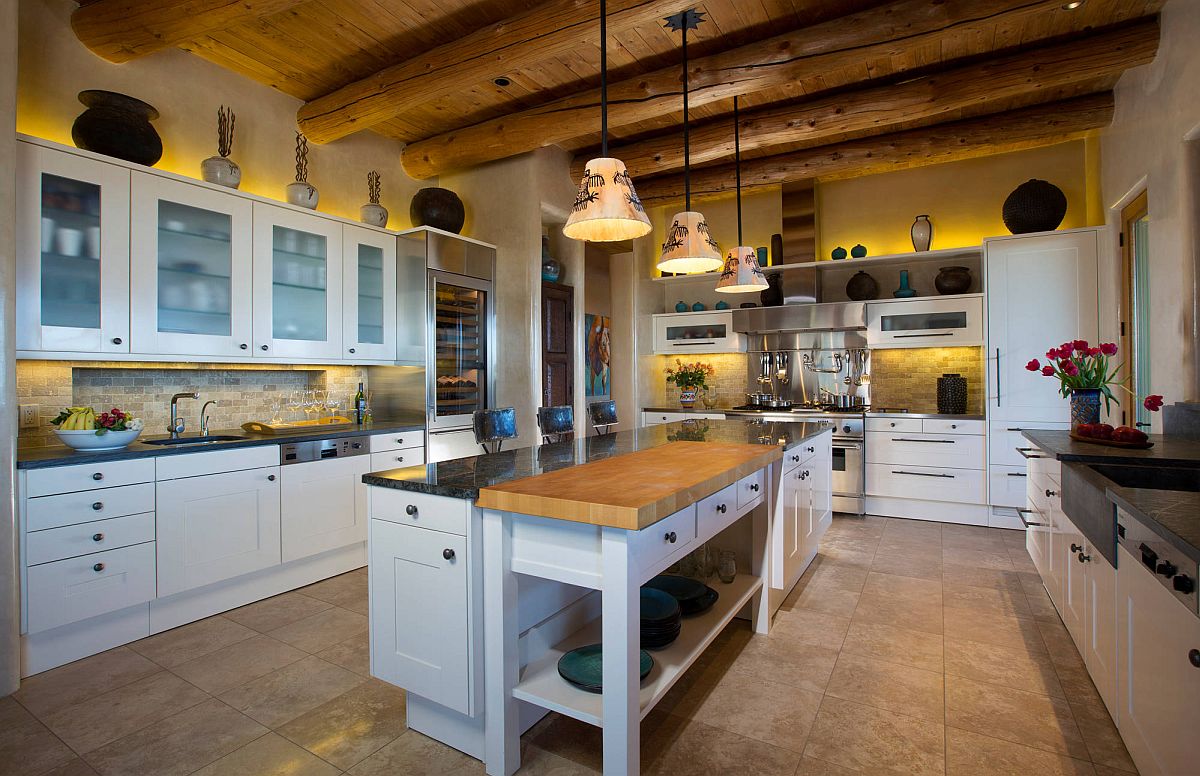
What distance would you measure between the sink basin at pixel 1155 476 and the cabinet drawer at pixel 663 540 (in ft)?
5.62

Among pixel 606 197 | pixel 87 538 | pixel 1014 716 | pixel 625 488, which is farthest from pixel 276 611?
pixel 1014 716

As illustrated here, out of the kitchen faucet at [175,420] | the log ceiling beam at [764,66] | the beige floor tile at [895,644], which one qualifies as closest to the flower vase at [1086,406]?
the beige floor tile at [895,644]

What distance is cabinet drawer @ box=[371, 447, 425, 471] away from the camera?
13.3 feet

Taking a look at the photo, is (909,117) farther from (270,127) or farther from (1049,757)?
(270,127)

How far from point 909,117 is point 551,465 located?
3922mm

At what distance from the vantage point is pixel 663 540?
1.80m

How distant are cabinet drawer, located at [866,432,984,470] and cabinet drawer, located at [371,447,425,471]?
12.8 ft

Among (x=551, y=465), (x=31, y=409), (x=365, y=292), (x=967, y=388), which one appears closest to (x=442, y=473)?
(x=551, y=465)

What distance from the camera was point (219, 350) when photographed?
11.3ft

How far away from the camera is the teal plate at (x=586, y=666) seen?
1.82 m

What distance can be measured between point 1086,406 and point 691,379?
370cm

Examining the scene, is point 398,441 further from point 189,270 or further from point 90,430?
point 90,430

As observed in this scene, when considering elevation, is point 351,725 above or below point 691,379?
below

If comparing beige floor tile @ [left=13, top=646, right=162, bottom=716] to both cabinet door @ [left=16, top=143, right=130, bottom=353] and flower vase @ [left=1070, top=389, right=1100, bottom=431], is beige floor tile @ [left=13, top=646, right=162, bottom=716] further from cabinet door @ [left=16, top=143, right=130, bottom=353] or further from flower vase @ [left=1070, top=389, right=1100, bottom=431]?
flower vase @ [left=1070, top=389, right=1100, bottom=431]
